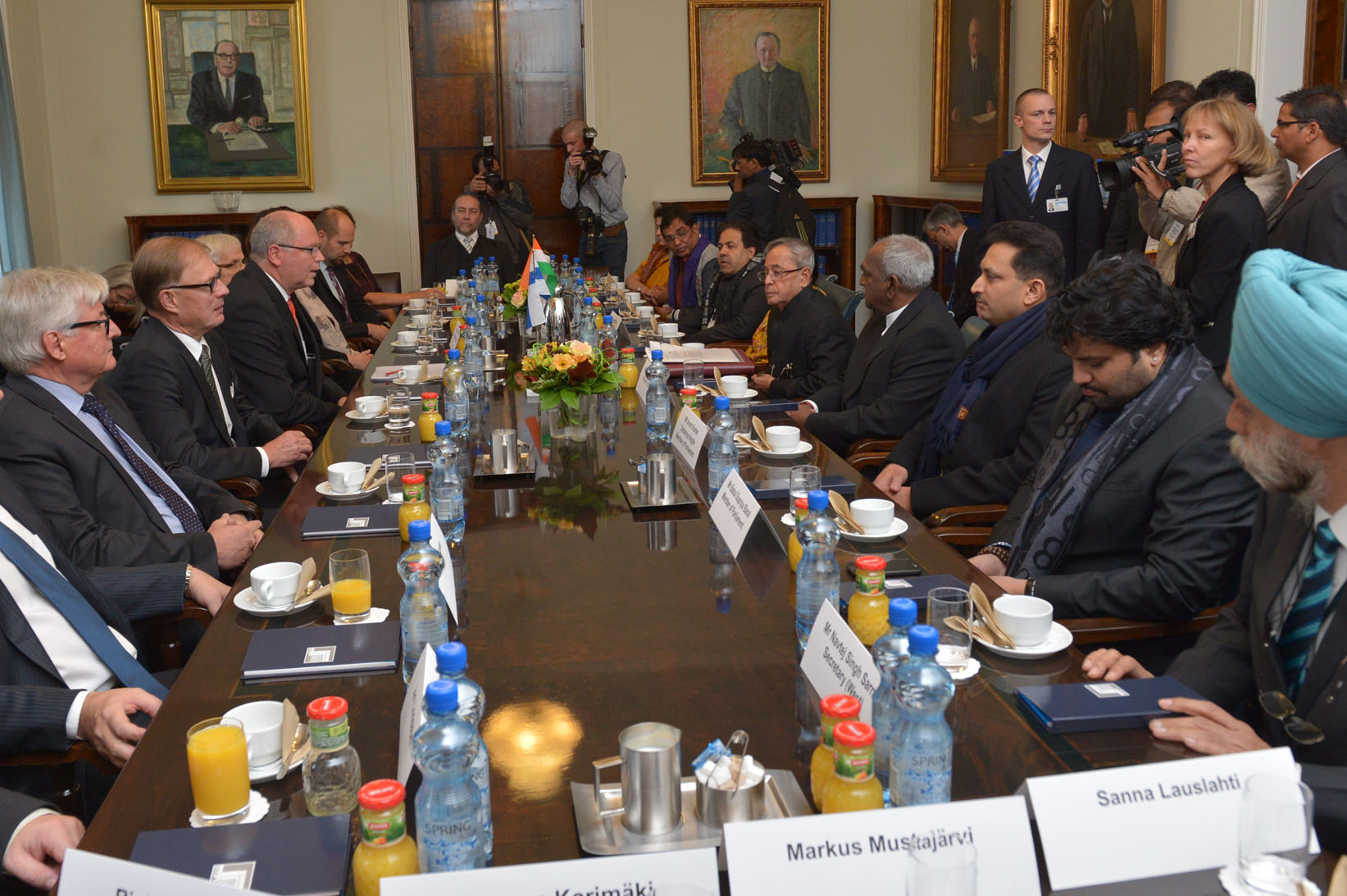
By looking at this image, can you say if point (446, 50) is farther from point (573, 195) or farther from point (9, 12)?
point (9, 12)

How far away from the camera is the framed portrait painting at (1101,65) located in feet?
21.3

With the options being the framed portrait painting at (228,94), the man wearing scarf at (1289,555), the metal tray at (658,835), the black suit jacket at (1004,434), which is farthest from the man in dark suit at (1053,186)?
the framed portrait painting at (228,94)

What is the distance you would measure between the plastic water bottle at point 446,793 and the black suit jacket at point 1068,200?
5547 millimetres

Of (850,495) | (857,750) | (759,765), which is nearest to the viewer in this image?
(857,750)

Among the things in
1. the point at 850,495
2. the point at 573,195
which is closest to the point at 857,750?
the point at 850,495

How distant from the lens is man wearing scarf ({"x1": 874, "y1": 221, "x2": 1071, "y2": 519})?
3354 millimetres

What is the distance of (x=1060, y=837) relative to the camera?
4.26 feet

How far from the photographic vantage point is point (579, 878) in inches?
46.8

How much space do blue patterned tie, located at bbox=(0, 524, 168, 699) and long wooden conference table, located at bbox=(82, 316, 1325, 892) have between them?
1.00ft

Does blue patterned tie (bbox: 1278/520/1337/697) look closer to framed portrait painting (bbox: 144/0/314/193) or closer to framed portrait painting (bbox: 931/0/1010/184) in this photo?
framed portrait painting (bbox: 931/0/1010/184)

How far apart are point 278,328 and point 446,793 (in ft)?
13.2

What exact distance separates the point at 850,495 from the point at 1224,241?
2.37 meters

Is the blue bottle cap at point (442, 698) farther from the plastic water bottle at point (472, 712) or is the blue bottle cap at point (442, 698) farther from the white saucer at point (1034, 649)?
the white saucer at point (1034, 649)

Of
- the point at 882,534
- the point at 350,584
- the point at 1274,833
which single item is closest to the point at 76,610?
the point at 350,584
